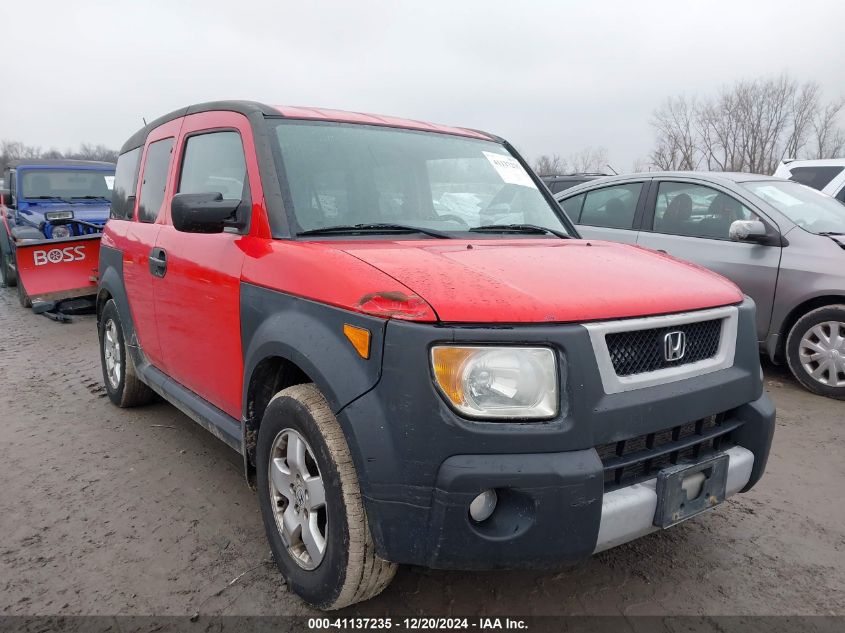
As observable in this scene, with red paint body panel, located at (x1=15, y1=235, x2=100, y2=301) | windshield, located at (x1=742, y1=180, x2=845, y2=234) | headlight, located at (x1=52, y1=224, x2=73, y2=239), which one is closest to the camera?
windshield, located at (x1=742, y1=180, x2=845, y2=234)

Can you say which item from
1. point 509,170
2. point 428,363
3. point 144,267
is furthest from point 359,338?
point 144,267

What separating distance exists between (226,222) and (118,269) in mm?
1921

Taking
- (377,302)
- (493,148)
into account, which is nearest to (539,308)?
(377,302)

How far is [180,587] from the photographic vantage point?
7.84 feet

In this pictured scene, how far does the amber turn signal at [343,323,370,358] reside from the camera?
186 cm

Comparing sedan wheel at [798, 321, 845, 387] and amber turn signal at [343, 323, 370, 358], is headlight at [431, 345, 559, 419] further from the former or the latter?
sedan wheel at [798, 321, 845, 387]

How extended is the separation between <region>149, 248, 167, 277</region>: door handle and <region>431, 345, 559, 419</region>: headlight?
2.11m

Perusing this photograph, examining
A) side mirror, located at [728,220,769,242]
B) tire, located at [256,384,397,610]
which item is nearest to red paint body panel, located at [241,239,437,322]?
tire, located at [256,384,397,610]

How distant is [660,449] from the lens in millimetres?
2020

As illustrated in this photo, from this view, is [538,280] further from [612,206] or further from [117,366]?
[612,206]

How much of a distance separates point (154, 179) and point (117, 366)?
1482 mm

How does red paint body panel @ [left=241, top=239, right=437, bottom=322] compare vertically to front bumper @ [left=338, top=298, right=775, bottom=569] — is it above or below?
above

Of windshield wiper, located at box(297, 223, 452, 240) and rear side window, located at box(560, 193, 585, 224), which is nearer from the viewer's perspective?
windshield wiper, located at box(297, 223, 452, 240)

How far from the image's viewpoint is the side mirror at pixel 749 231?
4695 mm
